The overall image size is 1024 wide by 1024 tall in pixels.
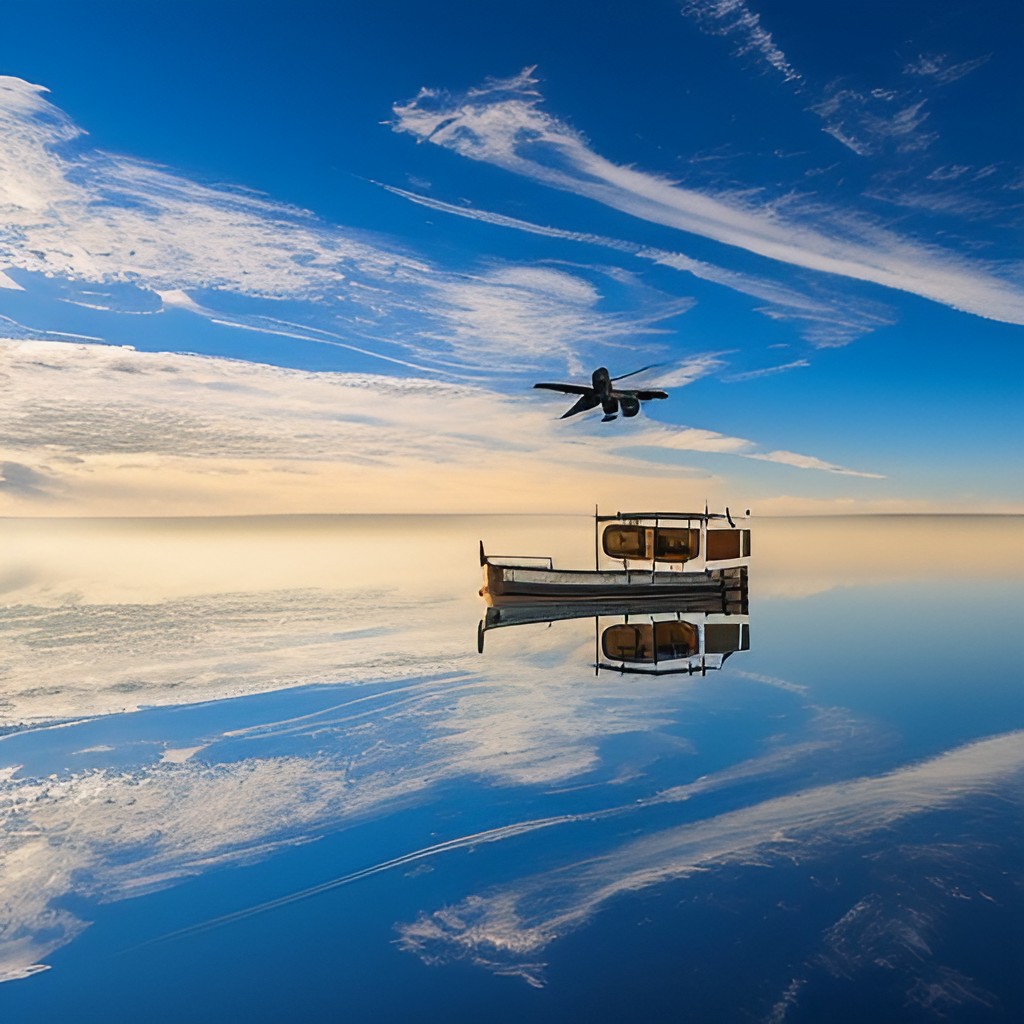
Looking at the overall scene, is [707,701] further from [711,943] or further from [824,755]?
[711,943]

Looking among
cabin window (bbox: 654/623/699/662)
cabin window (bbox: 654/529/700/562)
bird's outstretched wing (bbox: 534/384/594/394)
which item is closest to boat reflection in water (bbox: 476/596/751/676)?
cabin window (bbox: 654/623/699/662)

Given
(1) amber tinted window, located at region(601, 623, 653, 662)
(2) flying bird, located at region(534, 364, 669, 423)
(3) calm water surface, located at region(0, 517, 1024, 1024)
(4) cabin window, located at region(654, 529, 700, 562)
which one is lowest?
(3) calm water surface, located at region(0, 517, 1024, 1024)

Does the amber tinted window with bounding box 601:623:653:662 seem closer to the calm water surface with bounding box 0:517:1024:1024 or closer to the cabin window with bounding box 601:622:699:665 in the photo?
the cabin window with bounding box 601:622:699:665

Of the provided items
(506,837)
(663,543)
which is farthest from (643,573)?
(506,837)

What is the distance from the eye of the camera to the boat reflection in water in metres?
31.6

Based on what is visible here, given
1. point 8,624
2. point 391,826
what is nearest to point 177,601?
point 8,624

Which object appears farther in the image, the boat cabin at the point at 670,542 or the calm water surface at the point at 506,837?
the boat cabin at the point at 670,542

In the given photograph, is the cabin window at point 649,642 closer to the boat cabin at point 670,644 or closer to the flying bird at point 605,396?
the boat cabin at point 670,644

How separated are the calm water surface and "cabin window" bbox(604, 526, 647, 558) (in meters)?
12.3

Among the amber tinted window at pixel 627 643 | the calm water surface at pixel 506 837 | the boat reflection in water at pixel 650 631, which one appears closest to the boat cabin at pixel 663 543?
the boat reflection in water at pixel 650 631

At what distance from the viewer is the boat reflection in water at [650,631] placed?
104 feet

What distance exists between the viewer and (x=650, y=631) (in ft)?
A: 122

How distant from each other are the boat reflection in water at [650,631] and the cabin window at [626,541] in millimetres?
3227

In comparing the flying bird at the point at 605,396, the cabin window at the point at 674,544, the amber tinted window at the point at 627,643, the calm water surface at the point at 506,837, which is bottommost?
the calm water surface at the point at 506,837
